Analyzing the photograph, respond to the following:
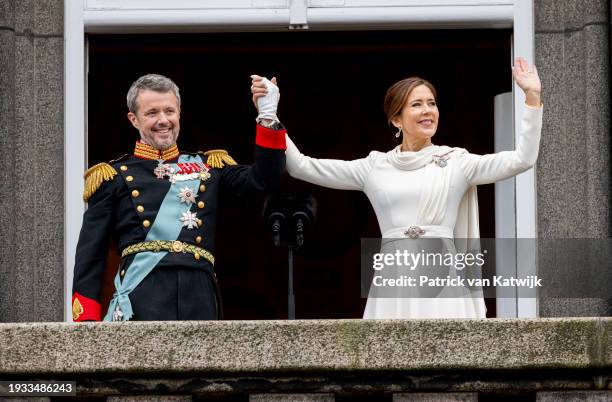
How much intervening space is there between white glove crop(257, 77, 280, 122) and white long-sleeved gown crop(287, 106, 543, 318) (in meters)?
0.55

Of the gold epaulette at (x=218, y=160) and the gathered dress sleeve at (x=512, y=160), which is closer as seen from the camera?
the gathered dress sleeve at (x=512, y=160)

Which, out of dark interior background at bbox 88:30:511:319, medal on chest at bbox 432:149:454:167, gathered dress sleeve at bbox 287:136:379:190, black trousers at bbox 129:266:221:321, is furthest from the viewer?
dark interior background at bbox 88:30:511:319

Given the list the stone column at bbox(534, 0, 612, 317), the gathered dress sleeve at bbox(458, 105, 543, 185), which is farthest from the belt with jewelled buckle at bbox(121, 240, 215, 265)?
the stone column at bbox(534, 0, 612, 317)

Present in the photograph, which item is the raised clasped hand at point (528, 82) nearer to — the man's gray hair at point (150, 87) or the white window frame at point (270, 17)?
the man's gray hair at point (150, 87)

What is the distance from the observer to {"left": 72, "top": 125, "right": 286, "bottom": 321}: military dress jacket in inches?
327

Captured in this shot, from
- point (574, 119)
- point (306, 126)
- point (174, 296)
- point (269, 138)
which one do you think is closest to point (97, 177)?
point (174, 296)

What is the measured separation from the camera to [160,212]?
844 cm

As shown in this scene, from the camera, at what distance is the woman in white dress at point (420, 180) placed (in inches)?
339

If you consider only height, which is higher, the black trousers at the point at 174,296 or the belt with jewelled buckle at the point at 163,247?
the belt with jewelled buckle at the point at 163,247

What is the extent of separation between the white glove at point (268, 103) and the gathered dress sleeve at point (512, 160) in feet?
3.07

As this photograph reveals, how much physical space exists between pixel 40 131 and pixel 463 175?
2.71 metres

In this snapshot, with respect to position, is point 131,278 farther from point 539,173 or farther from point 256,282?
point 256,282

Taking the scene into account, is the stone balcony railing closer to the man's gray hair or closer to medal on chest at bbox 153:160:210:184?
medal on chest at bbox 153:160:210:184

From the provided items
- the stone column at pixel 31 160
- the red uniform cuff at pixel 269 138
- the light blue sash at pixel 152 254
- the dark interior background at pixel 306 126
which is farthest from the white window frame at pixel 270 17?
the dark interior background at pixel 306 126
